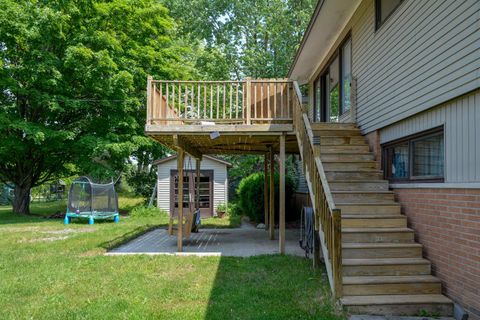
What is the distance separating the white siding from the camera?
688 inches

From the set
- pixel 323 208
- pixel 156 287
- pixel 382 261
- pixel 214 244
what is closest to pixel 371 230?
pixel 382 261

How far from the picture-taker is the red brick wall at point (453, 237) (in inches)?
153

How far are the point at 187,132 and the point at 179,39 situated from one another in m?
18.7

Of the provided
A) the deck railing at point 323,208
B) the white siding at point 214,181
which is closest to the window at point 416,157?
the deck railing at point 323,208

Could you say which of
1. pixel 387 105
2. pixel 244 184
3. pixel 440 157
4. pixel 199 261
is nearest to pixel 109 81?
pixel 244 184

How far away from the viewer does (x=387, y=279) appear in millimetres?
4598

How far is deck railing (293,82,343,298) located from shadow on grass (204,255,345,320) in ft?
1.08

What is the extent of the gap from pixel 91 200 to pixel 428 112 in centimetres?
1281

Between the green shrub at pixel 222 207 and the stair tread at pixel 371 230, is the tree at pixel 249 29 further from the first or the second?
the stair tread at pixel 371 230

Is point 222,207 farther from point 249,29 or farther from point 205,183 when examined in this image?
point 249,29

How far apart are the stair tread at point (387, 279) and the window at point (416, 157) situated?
3.85ft

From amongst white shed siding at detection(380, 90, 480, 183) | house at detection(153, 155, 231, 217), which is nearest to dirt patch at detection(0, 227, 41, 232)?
house at detection(153, 155, 231, 217)

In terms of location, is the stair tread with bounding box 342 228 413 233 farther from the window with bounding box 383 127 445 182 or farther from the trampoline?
the trampoline

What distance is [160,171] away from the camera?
57.4ft
